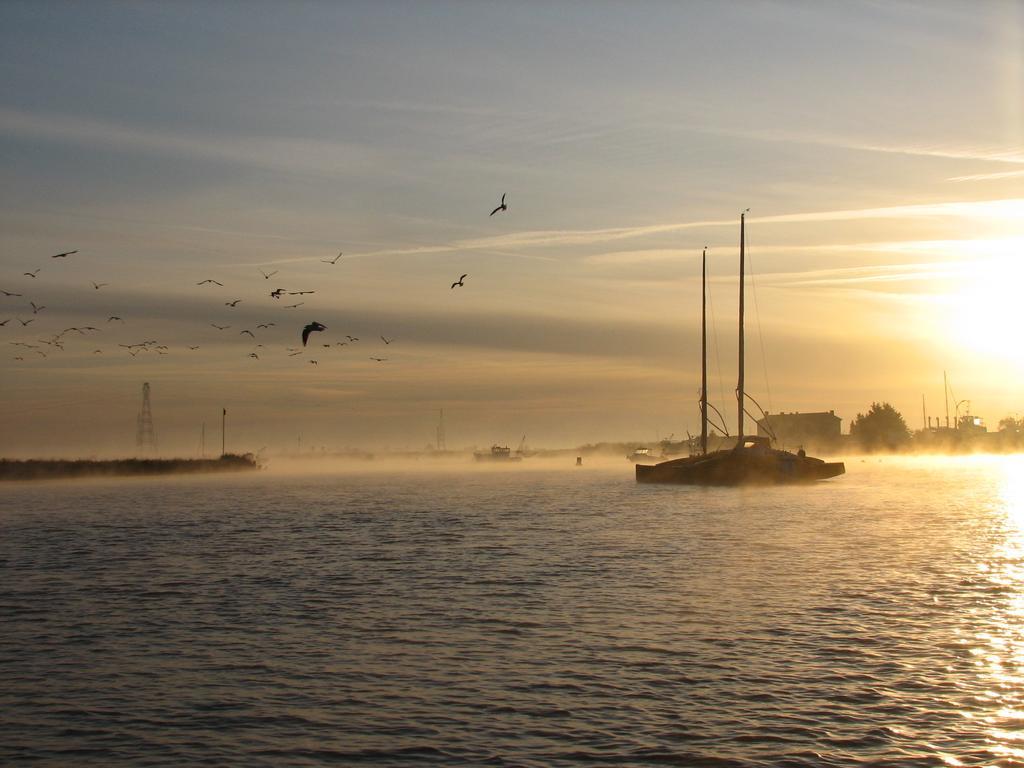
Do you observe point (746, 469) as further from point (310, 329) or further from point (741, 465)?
point (310, 329)

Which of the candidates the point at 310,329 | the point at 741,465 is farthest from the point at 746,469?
the point at 310,329

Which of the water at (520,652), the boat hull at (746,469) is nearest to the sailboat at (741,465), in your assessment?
the boat hull at (746,469)

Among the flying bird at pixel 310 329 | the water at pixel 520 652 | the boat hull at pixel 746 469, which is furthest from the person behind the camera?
the boat hull at pixel 746 469

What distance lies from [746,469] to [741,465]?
3.04 ft

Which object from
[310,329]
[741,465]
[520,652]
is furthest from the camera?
[741,465]

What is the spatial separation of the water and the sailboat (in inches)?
2147

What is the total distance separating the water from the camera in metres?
18.1

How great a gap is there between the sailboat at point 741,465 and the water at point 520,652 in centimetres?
5454

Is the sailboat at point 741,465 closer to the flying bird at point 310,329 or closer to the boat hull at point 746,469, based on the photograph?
the boat hull at point 746,469

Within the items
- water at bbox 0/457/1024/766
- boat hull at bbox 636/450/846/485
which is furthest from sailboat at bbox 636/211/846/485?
water at bbox 0/457/1024/766

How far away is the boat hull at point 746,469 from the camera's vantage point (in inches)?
4321

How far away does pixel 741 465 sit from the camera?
4296 inches

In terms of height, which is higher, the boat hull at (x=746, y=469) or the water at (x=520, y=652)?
the boat hull at (x=746, y=469)

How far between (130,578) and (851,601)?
2706 centimetres
